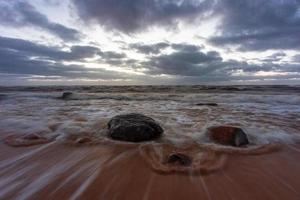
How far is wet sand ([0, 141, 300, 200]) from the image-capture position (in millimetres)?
2281

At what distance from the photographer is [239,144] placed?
12.6 feet

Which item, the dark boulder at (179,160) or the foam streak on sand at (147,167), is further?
the dark boulder at (179,160)

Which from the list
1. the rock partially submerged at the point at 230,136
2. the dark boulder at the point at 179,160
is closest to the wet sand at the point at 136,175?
the dark boulder at the point at 179,160

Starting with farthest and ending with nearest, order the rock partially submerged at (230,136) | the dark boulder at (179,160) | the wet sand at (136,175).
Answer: the rock partially submerged at (230,136)
the dark boulder at (179,160)
the wet sand at (136,175)

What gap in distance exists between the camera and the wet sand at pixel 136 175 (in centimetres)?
228

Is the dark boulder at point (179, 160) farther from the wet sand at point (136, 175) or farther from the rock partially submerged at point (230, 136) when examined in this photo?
the rock partially submerged at point (230, 136)

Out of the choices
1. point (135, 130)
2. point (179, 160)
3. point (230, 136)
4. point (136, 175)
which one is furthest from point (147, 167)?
point (230, 136)

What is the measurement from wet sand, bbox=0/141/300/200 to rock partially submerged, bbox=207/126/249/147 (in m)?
0.48

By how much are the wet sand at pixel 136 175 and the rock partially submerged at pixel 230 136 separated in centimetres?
48

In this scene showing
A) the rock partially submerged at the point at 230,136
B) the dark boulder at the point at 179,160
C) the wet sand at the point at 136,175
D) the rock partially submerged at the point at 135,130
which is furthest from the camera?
the rock partially submerged at the point at 135,130

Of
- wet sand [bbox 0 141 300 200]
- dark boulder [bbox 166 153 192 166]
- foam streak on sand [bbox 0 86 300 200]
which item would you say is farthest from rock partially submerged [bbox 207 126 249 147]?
dark boulder [bbox 166 153 192 166]

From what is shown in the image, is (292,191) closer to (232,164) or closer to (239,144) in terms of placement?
(232,164)

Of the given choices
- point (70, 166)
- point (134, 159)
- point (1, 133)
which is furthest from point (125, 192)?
point (1, 133)

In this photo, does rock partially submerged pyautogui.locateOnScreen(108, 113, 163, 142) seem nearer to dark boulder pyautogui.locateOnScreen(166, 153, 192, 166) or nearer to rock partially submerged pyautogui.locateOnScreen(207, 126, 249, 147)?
dark boulder pyautogui.locateOnScreen(166, 153, 192, 166)
